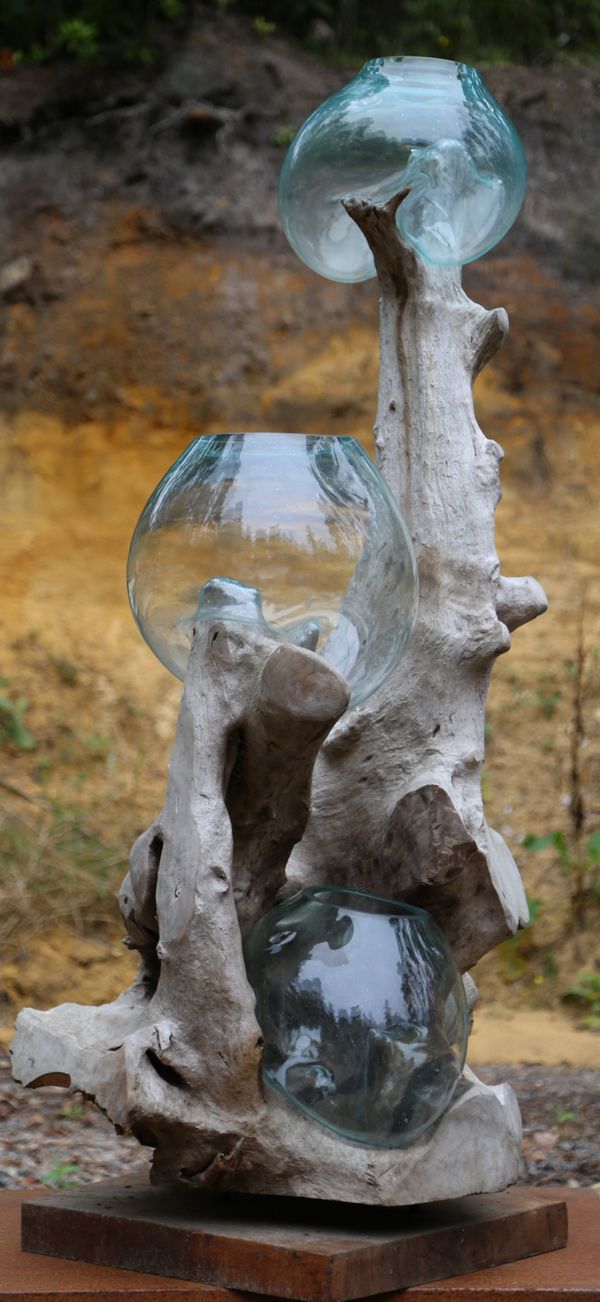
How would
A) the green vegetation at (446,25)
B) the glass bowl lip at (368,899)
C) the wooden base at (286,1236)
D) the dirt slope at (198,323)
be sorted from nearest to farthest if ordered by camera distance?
the wooden base at (286,1236) → the glass bowl lip at (368,899) → the dirt slope at (198,323) → the green vegetation at (446,25)

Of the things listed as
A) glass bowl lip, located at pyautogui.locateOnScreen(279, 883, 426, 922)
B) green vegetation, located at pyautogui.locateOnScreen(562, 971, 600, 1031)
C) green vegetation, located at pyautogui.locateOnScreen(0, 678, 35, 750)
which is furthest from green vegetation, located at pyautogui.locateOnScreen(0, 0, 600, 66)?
glass bowl lip, located at pyautogui.locateOnScreen(279, 883, 426, 922)

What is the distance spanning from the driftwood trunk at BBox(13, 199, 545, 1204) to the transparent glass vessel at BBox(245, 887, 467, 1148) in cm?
6

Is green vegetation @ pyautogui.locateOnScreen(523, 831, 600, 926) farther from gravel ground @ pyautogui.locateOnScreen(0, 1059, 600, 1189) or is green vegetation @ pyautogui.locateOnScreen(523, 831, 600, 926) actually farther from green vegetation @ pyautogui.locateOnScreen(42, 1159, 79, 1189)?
green vegetation @ pyautogui.locateOnScreen(42, 1159, 79, 1189)

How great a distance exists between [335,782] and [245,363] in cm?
512

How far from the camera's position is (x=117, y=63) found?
8.35 meters

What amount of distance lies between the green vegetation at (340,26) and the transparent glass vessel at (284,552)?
603 centimetres

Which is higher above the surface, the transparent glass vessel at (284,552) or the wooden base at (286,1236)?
the transparent glass vessel at (284,552)

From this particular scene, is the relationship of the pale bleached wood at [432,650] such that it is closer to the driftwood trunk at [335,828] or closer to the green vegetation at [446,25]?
the driftwood trunk at [335,828]

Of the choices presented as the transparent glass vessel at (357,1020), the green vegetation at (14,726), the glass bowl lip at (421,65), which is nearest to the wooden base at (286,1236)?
the transparent glass vessel at (357,1020)

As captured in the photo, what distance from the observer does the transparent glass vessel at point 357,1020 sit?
9.36 ft

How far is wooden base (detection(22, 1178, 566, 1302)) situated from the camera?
2738mm

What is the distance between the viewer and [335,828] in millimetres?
3291

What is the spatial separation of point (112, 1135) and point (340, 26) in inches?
255

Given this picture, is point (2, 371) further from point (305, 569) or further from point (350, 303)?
point (305, 569)
